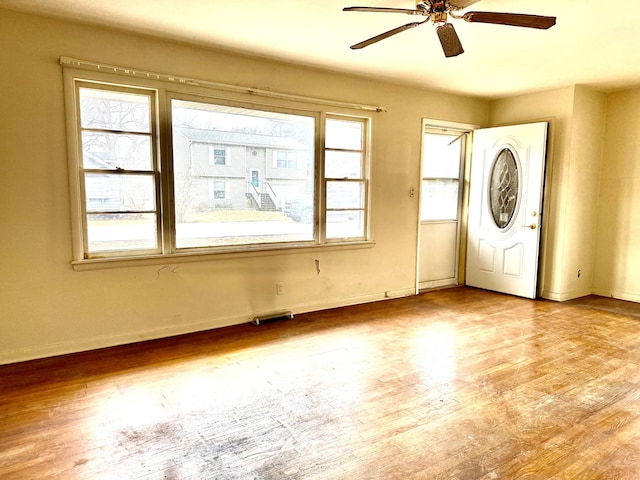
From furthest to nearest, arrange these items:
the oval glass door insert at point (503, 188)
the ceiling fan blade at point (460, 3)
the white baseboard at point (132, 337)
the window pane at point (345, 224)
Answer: the oval glass door insert at point (503, 188) → the window pane at point (345, 224) → the white baseboard at point (132, 337) → the ceiling fan blade at point (460, 3)

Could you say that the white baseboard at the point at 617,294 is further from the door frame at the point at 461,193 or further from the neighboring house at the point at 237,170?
the neighboring house at the point at 237,170

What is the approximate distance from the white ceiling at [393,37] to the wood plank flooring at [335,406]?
2499mm

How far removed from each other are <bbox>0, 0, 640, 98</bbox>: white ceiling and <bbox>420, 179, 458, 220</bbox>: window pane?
145 centimetres

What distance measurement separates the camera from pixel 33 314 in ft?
10.2

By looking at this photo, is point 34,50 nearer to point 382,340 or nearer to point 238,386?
point 238,386

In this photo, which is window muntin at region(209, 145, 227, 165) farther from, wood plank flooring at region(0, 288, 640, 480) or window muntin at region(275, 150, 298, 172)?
wood plank flooring at region(0, 288, 640, 480)

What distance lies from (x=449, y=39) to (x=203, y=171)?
229 cm

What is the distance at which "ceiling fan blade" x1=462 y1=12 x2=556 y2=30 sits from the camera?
2256 millimetres

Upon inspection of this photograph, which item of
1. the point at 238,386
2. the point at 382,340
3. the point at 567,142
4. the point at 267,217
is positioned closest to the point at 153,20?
the point at 267,217

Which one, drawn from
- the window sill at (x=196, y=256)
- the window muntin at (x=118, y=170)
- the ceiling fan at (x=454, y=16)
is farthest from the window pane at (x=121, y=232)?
the ceiling fan at (x=454, y=16)

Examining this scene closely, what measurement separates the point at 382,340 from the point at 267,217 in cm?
162

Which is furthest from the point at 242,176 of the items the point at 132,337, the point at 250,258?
the point at 132,337

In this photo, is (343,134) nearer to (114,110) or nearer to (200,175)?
(200,175)

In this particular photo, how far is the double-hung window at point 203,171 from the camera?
129 inches
